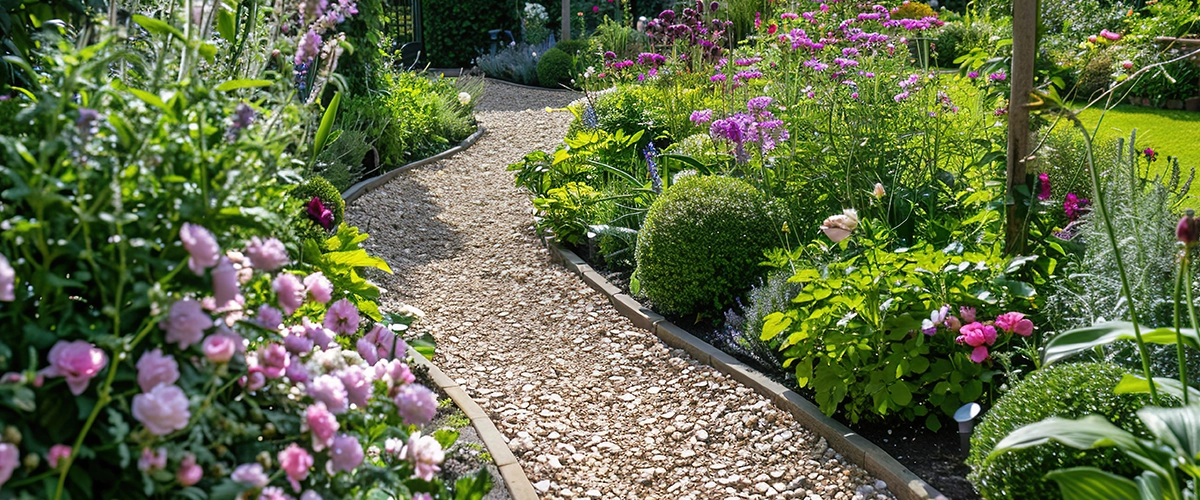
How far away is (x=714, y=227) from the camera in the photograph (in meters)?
3.72

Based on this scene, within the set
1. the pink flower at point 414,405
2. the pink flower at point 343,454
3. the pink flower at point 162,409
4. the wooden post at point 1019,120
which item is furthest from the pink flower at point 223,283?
the wooden post at point 1019,120

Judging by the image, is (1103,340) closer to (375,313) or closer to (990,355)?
(990,355)

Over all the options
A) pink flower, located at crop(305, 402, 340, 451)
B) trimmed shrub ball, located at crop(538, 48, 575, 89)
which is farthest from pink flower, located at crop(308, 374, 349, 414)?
trimmed shrub ball, located at crop(538, 48, 575, 89)

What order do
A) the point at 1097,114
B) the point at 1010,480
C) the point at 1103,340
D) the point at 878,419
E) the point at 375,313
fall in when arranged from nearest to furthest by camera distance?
the point at 1103,340
the point at 1010,480
the point at 878,419
the point at 375,313
the point at 1097,114

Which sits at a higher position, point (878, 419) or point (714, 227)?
point (714, 227)

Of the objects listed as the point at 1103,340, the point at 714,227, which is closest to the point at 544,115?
the point at 714,227

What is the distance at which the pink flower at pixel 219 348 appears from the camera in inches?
42.1

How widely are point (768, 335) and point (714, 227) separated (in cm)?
92

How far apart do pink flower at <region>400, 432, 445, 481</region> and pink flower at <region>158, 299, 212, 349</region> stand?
46 cm

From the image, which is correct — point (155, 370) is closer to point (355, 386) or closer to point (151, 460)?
point (151, 460)

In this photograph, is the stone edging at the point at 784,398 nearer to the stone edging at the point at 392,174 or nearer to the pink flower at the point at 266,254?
the pink flower at the point at 266,254

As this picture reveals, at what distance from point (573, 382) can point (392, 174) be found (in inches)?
142

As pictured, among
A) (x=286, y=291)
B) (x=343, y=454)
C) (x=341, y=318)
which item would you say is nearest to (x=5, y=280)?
(x=286, y=291)

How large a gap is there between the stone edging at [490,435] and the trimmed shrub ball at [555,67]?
835 cm
